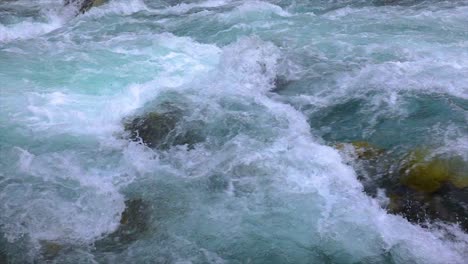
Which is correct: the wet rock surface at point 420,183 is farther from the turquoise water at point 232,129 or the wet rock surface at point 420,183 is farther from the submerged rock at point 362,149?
the turquoise water at point 232,129

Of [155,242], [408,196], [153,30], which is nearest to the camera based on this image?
[155,242]

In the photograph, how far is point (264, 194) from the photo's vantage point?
20.6 feet

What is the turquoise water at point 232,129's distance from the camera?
5.60 m

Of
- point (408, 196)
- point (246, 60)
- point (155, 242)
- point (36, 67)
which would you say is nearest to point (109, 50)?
point (36, 67)

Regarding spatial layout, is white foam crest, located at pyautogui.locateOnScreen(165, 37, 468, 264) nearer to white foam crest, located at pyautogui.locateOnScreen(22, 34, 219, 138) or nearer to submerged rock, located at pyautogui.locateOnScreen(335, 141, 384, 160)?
submerged rock, located at pyautogui.locateOnScreen(335, 141, 384, 160)

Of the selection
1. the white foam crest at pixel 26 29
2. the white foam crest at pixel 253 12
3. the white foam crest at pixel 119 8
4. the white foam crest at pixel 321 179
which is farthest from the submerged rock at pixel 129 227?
the white foam crest at pixel 119 8

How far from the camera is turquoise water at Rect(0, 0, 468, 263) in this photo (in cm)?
560

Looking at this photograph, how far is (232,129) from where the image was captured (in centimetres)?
761

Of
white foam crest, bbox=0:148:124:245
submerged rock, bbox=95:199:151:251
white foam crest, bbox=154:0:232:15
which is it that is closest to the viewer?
submerged rock, bbox=95:199:151:251

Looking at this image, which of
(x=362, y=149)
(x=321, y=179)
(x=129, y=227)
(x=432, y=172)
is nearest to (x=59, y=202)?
(x=129, y=227)

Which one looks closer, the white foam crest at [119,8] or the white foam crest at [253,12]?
the white foam crest at [253,12]

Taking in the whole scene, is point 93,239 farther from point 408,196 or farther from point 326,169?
point 408,196

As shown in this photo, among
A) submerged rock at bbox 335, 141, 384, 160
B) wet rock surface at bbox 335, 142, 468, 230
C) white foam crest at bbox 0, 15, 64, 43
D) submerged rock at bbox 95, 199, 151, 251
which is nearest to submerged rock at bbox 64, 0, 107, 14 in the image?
white foam crest at bbox 0, 15, 64, 43

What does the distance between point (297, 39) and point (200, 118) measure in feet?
13.1
